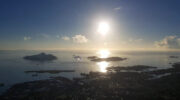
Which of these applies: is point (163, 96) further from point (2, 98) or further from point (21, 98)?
point (2, 98)

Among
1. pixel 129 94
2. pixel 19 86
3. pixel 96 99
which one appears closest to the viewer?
pixel 96 99

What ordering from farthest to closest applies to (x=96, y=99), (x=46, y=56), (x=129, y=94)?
(x=46, y=56)
(x=129, y=94)
(x=96, y=99)

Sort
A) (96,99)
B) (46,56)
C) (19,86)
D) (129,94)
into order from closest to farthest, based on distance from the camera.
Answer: (96,99)
(129,94)
(19,86)
(46,56)

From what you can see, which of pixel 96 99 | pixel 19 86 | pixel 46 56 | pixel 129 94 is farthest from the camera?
pixel 46 56

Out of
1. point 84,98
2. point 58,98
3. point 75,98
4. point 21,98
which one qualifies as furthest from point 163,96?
point 21,98

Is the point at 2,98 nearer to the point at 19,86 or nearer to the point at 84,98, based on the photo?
the point at 19,86

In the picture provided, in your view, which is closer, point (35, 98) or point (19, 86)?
point (35, 98)

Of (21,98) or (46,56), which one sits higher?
(46,56)

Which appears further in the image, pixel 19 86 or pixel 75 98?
Answer: pixel 19 86

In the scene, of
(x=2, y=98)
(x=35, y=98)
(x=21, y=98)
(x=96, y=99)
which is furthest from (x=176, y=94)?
(x=2, y=98)
